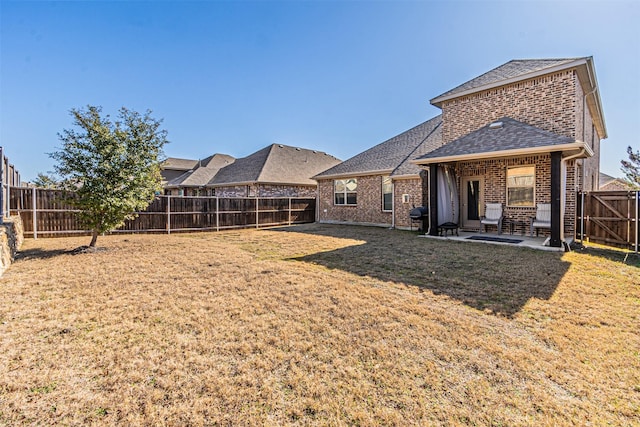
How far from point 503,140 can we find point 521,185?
7.02 feet

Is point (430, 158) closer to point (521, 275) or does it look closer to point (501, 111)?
point (501, 111)

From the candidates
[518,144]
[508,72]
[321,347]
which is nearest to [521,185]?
[518,144]

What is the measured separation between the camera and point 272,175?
2033cm

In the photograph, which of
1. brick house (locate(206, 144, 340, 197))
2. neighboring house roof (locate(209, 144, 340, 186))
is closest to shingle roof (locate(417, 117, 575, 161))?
brick house (locate(206, 144, 340, 197))

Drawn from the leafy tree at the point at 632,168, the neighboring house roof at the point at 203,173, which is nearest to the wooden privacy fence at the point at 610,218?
the leafy tree at the point at 632,168

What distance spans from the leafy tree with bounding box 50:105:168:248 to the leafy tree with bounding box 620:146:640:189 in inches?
1143

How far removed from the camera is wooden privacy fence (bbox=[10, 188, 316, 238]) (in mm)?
10781

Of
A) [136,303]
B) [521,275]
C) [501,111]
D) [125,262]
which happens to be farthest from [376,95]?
[136,303]

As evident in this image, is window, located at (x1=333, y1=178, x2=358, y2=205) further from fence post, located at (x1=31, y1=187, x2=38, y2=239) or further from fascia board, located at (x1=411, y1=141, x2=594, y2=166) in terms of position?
fence post, located at (x1=31, y1=187, x2=38, y2=239)

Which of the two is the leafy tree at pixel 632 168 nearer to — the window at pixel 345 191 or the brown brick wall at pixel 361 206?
the brown brick wall at pixel 361 206

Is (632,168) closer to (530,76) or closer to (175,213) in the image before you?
(530,76)

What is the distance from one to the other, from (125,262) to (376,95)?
51.0 ft

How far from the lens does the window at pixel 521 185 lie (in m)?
10.4

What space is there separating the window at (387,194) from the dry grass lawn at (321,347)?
Answer: 9.14 metres
